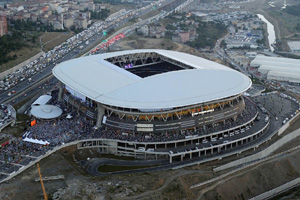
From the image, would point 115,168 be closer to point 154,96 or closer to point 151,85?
point 154,96

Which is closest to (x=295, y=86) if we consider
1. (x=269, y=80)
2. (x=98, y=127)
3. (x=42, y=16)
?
(x=269, y=80)

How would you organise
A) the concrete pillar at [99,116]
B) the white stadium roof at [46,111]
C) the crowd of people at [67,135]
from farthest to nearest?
the white stadium roof at [46,111] → the concrete pillar at [99,116] → the crowd of people at [67,135]

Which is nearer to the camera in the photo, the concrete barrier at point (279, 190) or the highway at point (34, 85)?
the concrete barrier at point (279, 190)

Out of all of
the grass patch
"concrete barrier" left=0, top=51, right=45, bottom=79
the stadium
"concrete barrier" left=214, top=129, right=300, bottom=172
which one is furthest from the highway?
"concrete barrier" left=214, top=129, right=300, bottom=172

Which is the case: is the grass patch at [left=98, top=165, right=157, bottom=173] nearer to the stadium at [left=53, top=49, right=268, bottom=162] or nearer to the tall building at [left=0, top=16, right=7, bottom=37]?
the stadium at [left=53, top=49, right=268, bottom=162]

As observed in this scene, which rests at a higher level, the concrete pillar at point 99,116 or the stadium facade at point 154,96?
the stadium facade at point 154,96

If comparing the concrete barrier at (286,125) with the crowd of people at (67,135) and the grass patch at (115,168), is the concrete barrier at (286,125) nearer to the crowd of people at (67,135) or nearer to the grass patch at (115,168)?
the crowd of people at (67,135)

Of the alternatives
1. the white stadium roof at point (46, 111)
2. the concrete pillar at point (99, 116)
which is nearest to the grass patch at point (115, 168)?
the concrete pillar at point (99, 116)

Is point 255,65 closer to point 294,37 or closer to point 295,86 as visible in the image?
point 295,86
